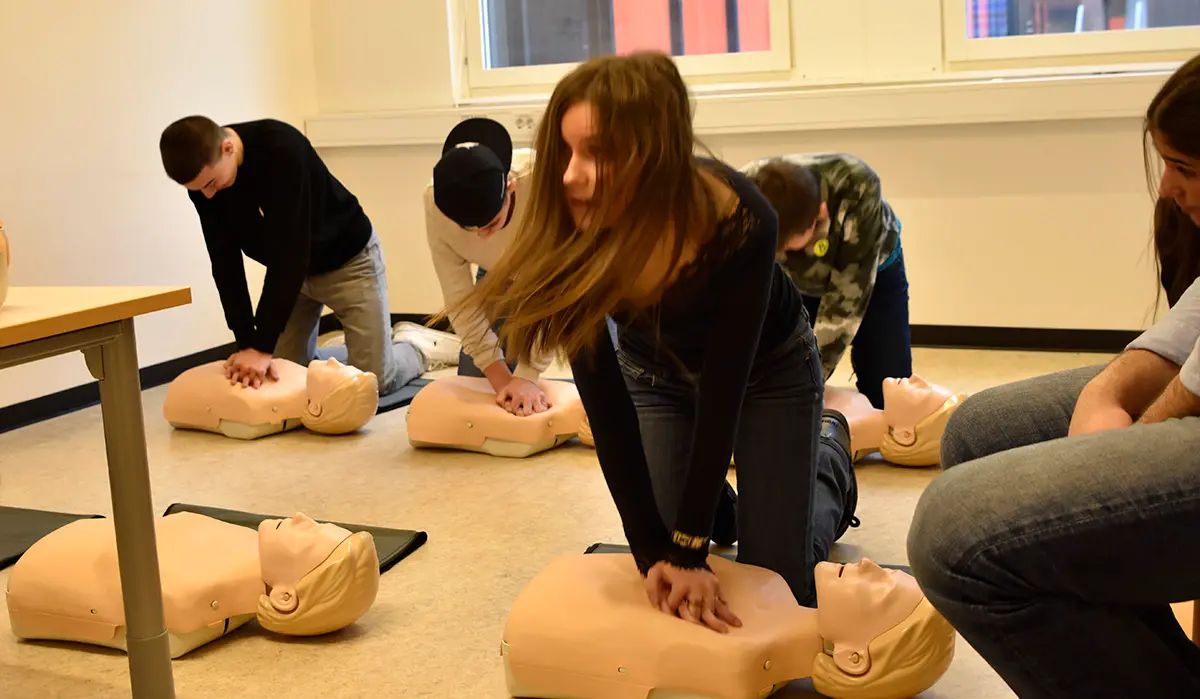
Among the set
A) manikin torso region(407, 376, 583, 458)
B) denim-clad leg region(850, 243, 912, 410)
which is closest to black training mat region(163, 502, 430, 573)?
manikin torso region(407, 376, 583, 458)

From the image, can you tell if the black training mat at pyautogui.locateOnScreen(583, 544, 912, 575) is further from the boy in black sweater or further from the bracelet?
the boy in black sweater

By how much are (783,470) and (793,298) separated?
0.84 feet

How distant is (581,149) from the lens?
137 cm

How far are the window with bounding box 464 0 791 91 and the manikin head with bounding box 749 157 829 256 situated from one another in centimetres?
195

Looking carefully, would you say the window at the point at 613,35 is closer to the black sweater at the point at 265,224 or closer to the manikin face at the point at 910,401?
the black sweater at the point at 265,224

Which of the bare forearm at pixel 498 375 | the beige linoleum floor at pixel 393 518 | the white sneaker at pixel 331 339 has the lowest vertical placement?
the beige linoleum floor at pixel 393 518

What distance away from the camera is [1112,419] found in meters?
1.20

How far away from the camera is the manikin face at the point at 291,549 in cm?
179

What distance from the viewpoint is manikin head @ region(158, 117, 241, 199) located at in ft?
9.57

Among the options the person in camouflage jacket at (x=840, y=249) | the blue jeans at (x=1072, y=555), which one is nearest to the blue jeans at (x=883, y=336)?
the person in camouflage jacket at (x=840, y=249)

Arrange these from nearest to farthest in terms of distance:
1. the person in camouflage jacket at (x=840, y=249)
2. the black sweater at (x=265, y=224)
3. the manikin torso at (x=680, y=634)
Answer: the manikin torso at (x=680, y=634), the person in camouflage jacket at (x=840, y=249), the black sweater at (x=265, y=224)

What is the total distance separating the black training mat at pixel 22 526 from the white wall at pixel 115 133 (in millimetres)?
984

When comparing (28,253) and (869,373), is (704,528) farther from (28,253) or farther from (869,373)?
(28,253)

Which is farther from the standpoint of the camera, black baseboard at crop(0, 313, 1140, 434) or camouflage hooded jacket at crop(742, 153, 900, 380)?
black baseboard at crop(0, 313, 1140, 434)
